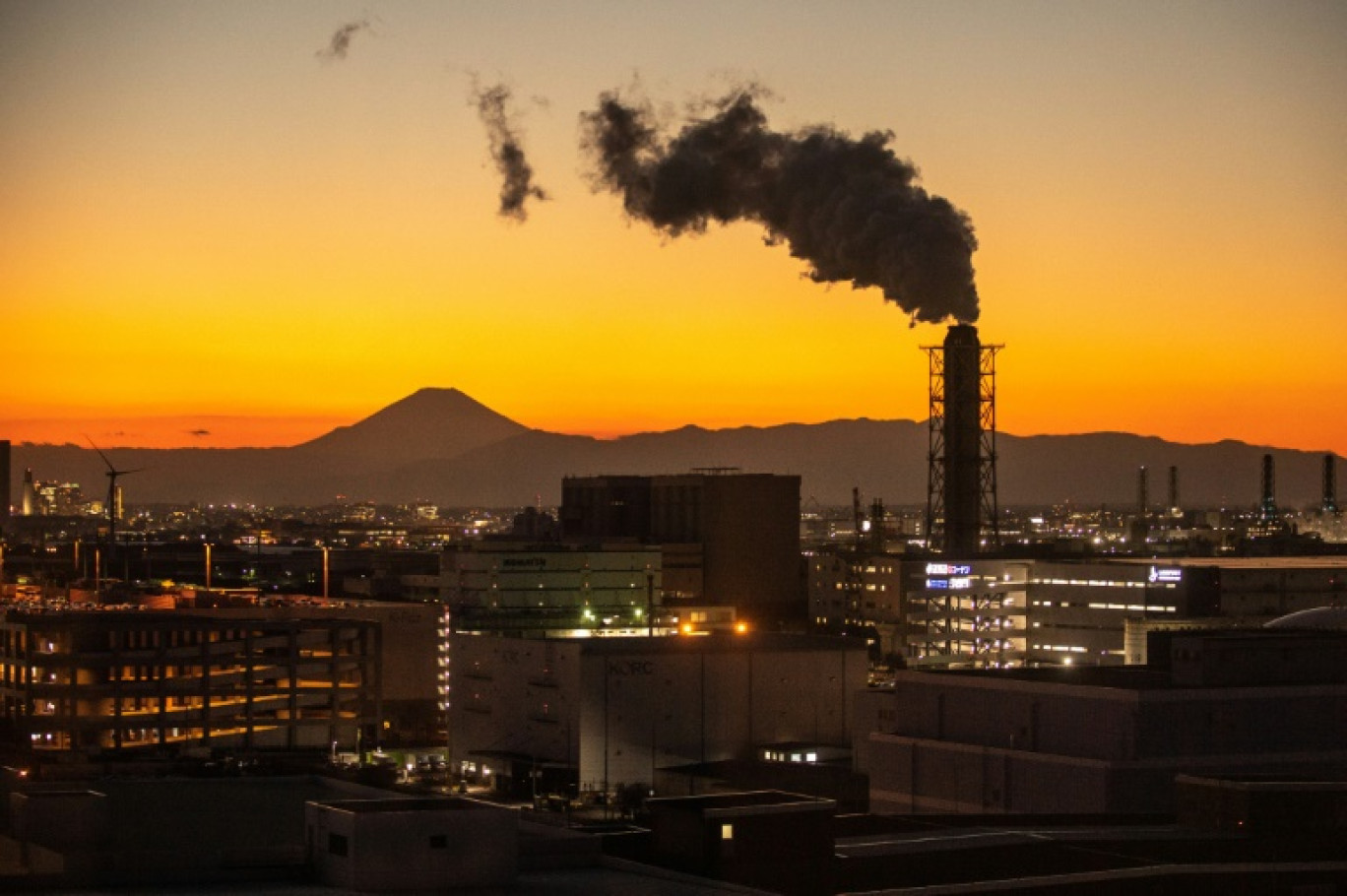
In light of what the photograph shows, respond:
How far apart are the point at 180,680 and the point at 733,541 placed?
44295 mm

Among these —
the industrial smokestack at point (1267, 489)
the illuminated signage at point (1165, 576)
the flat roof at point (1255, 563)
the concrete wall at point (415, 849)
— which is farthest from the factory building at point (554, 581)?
the industrial smokestack at point (1267, 489)

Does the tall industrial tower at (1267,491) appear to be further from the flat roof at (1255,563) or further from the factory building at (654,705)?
the factory building at (654,705)

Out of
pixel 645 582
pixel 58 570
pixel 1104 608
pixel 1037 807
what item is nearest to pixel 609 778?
pixel 1037 807

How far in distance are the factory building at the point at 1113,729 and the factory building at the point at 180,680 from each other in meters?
24.2

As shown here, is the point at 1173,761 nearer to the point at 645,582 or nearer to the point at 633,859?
the point at 633,859

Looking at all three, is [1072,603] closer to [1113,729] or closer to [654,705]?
[654,705]

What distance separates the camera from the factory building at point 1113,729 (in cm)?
3828

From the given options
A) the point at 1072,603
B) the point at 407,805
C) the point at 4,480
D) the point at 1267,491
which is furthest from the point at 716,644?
the point at 4,480

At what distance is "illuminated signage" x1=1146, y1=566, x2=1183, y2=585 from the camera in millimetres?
73438

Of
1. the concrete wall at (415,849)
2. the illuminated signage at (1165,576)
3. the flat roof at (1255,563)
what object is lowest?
the concrete wall at (415,849)

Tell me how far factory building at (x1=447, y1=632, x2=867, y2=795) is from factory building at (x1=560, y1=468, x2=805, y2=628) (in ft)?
137

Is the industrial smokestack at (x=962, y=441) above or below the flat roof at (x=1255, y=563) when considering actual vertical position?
above

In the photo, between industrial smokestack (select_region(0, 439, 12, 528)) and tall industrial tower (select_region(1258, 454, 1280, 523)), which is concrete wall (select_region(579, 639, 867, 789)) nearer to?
tall industrial tower (select_region(1258, 454, 1280, 523))

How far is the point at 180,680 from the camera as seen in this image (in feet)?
201
